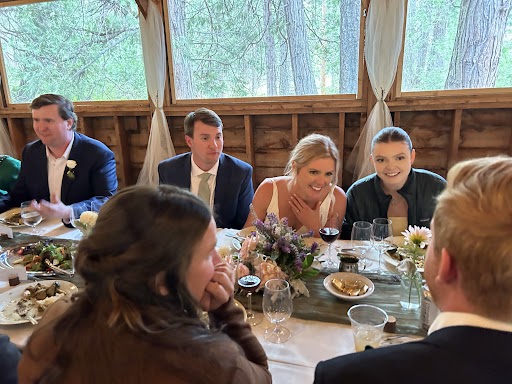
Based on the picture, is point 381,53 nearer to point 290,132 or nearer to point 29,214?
point 290,132

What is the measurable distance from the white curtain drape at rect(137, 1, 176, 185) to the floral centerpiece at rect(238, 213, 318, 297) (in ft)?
8.88

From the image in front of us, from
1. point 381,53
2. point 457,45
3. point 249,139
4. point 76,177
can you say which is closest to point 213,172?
point 76,177

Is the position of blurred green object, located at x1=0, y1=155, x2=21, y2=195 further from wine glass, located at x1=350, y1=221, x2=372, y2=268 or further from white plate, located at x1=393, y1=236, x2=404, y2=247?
white plate, located at x1=393, y1=236, x2=404, y2=247

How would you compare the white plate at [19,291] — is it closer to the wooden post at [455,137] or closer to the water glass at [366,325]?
the water glass at [366,325]

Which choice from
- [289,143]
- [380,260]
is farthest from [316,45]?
[380,260]

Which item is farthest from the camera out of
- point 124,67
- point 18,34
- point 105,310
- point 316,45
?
point 18,34

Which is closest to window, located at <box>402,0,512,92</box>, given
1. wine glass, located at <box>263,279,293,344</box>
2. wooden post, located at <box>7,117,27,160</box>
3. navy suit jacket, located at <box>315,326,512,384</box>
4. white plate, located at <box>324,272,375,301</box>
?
white plate, located at <box>324,272,375,301</box>

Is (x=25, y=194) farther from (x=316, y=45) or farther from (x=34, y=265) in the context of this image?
(x=316, y=45)

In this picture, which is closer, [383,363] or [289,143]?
[383,363]

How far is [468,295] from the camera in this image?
2.04ft

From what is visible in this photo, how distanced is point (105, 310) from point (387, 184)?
1.89 m

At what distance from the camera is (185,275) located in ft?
2.49

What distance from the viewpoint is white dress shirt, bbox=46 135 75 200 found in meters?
2.74

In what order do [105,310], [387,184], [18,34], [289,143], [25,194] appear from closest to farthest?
[105,310] < [387,184] < [25,194] < [289,143] < [18,34]
